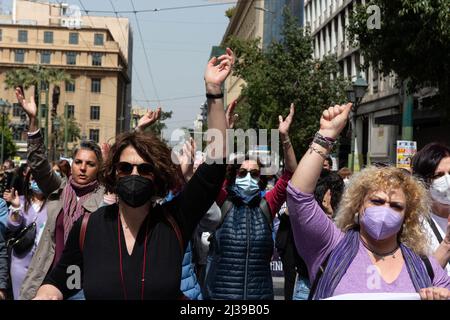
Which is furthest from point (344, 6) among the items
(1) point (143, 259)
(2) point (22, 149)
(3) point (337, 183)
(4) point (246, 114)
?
(2) point (22, 149)

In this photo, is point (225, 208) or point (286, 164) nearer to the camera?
point (286, 164)

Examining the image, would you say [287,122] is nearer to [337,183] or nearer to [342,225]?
[337,183]

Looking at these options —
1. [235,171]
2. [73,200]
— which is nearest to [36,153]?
[73,200]

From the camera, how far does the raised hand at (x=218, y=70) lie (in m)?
3.36

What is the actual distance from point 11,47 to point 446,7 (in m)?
92.5

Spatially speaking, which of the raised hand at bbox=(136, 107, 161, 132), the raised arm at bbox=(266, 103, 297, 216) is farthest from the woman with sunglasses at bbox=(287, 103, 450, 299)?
the raised hand at bbox=(136, 107, 161, 132)

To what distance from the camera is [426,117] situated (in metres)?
26.9

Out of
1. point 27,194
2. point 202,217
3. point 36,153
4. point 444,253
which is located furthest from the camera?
point 27,194

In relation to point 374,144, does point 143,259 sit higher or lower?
lower

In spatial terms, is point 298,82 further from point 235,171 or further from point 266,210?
point 266,210

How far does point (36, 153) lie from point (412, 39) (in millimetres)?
10266

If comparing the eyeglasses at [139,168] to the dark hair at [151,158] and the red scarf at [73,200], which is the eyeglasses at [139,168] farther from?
the red scarf at [73,200]

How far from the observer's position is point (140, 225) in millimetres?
3227

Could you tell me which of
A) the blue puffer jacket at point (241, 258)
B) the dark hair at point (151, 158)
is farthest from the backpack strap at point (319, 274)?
the blue puffer jacket at point (241, 258)
